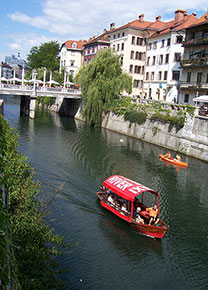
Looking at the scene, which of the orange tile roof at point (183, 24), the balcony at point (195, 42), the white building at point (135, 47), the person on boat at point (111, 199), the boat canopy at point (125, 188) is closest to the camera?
the boat canopy at point (125, 188)

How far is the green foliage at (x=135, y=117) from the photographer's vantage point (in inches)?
1805

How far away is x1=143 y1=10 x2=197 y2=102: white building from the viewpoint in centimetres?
5388

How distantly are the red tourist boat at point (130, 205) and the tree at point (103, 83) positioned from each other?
3234cm

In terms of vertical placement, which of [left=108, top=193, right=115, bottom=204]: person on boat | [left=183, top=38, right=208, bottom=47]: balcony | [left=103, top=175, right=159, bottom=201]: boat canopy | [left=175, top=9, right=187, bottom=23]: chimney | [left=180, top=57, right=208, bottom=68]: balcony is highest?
[left=175, top=9, right=187, bottom=23]: chimney

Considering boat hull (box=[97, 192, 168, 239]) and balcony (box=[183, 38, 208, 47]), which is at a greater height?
balcony (box=[183, 38, 208, 47])

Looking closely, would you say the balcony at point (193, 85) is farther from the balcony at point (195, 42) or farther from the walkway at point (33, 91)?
the walkway at point (33, 91)

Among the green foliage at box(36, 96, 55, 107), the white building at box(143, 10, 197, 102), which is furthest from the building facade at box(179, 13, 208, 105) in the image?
the green foliage at box(36, 96, 55, 107)

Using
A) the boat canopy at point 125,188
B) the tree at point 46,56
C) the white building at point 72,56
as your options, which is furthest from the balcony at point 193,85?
the tree at point 46,56

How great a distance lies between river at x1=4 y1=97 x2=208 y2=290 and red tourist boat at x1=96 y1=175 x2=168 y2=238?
51 centimetres

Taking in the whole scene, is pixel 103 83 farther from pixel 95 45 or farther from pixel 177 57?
pixel 95 45

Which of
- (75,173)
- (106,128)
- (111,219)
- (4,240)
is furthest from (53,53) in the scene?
(4,240)

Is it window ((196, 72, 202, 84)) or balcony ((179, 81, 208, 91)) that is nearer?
balcony ((179, 81, 208, 91))

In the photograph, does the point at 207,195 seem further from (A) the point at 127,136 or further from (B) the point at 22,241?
(A) the point at 127,136

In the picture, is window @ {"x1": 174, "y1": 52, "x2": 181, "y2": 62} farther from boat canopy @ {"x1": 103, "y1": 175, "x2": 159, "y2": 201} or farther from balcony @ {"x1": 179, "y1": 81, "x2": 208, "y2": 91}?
boat canopy @ {"x1": 103, "y1": 175, "x2": 159, "y2": 201}
